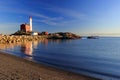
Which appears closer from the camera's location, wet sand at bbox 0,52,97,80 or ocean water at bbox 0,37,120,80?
wet sand at bbox 0,52,97,80

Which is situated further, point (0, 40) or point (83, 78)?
point (0, 40)

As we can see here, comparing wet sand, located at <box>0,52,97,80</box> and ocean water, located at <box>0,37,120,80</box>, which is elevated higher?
wet sand, located at <box>0,52,97,80</box>

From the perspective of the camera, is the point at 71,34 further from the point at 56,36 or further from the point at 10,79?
the point at 10,79

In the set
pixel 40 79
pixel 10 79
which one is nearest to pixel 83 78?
pixel 40 79

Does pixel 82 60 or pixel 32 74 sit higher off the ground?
pixel 32 74

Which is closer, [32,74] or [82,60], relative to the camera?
[32,74]

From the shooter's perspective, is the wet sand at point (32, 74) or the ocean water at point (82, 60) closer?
the wet sand at point (32, 74)

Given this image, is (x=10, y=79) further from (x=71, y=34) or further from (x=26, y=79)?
(x=71, y=34)

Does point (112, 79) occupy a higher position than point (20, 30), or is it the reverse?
point (20, 30)

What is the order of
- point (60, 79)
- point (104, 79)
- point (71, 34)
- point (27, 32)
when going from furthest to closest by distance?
point (71, 34) → point (27, 32) → point (104, 79) → point (60, 79)

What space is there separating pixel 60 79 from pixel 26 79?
2518 mm

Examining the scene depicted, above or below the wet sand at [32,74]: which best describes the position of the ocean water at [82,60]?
below

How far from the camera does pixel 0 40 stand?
66.5m

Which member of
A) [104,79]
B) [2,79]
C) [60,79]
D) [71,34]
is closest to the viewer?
[2,79]
